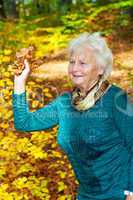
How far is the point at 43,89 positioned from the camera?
7945mm

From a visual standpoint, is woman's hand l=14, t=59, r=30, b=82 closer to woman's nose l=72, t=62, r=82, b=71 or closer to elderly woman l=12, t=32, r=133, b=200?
elderly woman l=12, t=32, r=133, b=200

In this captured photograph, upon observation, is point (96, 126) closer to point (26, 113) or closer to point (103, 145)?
point (103, 145)

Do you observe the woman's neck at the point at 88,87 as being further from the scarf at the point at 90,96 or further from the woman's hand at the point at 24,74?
the woman's hand at the point at 24,74

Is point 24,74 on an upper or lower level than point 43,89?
upper

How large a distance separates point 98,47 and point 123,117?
487 millimetres

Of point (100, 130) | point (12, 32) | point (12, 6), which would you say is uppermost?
point (100, 130)

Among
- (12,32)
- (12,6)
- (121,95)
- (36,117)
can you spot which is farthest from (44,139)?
(12,6)

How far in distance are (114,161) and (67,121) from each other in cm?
41

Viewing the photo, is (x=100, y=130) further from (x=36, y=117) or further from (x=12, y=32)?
(x=12, y=32)

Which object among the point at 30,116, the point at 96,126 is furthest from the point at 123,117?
the point at 30,116

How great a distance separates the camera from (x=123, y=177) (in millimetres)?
3150

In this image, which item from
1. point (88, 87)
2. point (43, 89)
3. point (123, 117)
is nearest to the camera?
point (123, 117)

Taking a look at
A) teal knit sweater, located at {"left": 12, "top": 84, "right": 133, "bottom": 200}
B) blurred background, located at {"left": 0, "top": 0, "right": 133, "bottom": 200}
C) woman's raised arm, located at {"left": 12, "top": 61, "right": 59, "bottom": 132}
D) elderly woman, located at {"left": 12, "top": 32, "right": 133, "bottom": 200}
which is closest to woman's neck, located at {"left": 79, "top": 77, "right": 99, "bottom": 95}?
elderly woman, located at {"left": 12, "top": 32, "right": 133, "bottom": 200}

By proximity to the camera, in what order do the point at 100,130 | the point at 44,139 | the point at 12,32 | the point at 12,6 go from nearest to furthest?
the point at 100,130
the point at 44,139
the point at 12,32
the point at 12,6
